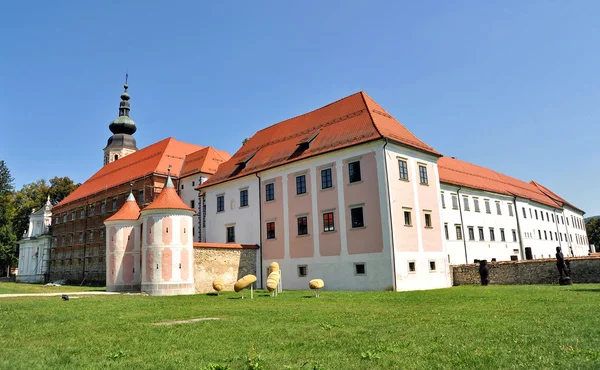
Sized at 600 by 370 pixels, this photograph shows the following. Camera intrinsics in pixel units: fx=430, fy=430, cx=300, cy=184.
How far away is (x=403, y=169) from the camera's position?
2583cm

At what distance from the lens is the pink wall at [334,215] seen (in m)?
26.0

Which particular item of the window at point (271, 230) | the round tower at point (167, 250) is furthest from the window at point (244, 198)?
the round tower at point (167, 250)

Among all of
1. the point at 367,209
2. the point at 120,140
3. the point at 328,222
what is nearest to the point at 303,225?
the point at 328,222

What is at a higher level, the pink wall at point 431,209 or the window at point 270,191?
the window at point 270,191

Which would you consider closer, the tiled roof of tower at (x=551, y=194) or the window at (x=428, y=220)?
the window at (x=428, y=220)

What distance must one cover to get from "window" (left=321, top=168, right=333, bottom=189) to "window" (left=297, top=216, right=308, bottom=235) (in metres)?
2.55

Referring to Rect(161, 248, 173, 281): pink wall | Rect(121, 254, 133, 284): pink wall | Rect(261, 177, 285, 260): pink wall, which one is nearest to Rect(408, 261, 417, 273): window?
Rect(261, 177, 285, 260): pink wall

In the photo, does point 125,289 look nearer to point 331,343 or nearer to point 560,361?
point 331,343

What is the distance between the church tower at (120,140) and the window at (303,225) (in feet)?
145

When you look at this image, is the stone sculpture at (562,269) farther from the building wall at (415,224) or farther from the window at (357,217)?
the window at (357,217)

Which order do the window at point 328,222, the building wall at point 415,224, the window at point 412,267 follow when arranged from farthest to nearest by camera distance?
the window at point 328,222 → the window at point 412,267 → the building wall at point 415,224

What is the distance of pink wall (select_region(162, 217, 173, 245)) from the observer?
26109 millimetres

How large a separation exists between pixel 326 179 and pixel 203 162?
18647 mm

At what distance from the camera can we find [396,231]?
23891mm
